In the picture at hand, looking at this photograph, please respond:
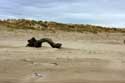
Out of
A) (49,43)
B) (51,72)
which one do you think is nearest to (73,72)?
(51,72)

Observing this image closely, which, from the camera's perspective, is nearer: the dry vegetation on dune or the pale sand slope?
the pale sand slope

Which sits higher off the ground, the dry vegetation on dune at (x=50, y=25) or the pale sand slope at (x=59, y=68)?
the dry vegetation on dune at (x=50, y=25)

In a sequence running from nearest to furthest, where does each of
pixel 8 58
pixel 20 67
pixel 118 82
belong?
pixel 118 82 → pixel 20 67 → pixel 8 58

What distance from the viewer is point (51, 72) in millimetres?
7289

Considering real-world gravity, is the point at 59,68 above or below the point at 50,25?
below

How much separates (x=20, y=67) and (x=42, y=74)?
768 mm

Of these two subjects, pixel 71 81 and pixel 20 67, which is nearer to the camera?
pixel 71 81

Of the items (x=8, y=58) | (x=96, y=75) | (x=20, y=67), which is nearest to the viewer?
(x=96, y=75)

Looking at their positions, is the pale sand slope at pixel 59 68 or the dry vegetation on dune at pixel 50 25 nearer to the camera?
the pale sand slope at pixel 59 68

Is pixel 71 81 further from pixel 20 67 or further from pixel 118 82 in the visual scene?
pixel 20 67

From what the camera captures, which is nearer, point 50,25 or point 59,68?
point 59,68

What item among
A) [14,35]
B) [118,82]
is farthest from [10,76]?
[14,35]

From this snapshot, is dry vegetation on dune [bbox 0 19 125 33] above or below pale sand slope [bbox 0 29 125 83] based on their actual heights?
above

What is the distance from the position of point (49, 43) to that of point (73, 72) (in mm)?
5191
